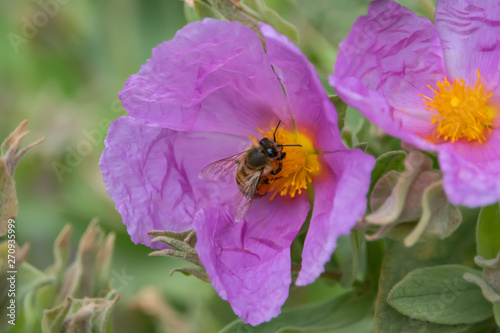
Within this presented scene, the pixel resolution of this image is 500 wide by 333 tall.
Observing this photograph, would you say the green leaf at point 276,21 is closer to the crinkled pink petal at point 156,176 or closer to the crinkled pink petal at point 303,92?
the crinkled pink petal at point 303,92

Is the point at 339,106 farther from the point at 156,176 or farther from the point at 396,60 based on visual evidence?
the point at 156,176

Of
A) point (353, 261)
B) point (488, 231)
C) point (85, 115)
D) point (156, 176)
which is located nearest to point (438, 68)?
point (488, 231)

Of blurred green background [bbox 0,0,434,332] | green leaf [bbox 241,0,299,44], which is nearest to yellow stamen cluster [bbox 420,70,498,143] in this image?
green leaf [bbox 241,0,299,44]

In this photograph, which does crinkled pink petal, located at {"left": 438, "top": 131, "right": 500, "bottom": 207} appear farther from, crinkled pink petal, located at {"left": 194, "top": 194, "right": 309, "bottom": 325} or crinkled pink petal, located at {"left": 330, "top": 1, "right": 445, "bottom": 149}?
crinkled pink petal, located at {"left": 194, "top": 194, "right": 309, "bottom": 325}

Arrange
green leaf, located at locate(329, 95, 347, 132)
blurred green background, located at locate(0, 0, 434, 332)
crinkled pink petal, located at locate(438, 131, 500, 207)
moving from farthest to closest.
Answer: blurred green background, located at locate(0, 0, 434, 332)
green leaf, located at locate(329, 95, 347, 132)
crinkled pink petal, located at locate(438, 131, 500, 207)

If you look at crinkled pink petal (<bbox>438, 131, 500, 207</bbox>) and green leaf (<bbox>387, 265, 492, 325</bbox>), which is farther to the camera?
green leaf (<bbox>387, 265, 492, 325</bbox>)

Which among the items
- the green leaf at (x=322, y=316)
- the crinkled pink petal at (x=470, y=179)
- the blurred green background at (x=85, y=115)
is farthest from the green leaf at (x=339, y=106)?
the blurred green background at (x=85, y=115)
